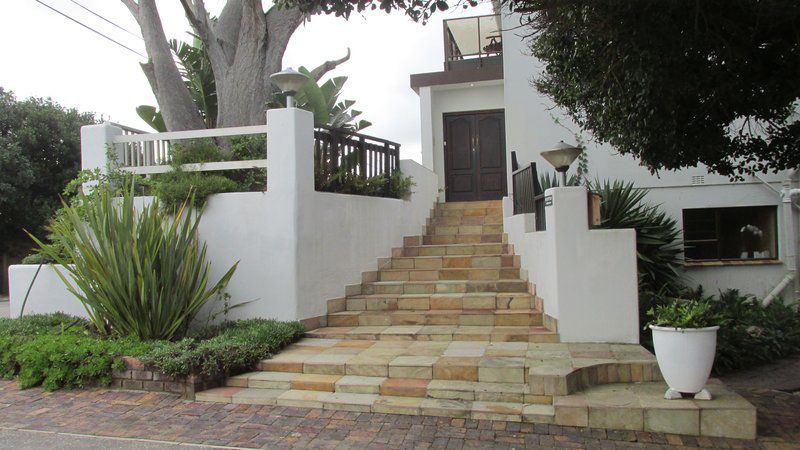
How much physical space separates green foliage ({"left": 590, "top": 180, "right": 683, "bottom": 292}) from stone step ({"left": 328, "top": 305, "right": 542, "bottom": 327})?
229 centimetres

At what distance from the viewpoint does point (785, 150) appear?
5.01m

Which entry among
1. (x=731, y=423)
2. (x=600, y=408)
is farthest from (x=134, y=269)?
(x=731, y=423)

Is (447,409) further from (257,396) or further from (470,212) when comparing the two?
(470,212)

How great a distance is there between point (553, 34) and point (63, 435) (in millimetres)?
5316

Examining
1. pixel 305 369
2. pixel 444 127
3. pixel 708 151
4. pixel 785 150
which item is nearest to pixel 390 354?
pixel 305 369

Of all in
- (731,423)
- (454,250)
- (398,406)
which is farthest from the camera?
(454,250)

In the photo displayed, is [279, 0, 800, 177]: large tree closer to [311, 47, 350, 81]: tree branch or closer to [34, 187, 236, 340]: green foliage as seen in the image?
[34, 187, 236, 340]: green foliage

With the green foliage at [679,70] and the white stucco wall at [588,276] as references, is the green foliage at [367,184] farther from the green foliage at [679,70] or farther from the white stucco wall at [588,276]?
the green foliage at [679,70]

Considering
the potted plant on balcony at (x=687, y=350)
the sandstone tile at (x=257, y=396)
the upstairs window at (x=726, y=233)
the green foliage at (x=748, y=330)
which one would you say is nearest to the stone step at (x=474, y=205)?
the upstairs window at (x=726, y=233)

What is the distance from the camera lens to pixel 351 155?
Answer: 7824 millimetres

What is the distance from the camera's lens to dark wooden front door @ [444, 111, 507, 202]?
1203 cm

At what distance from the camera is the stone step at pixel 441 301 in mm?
6699

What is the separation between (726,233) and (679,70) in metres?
5.86

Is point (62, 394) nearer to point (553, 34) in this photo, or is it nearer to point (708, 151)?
point (553, 34)
